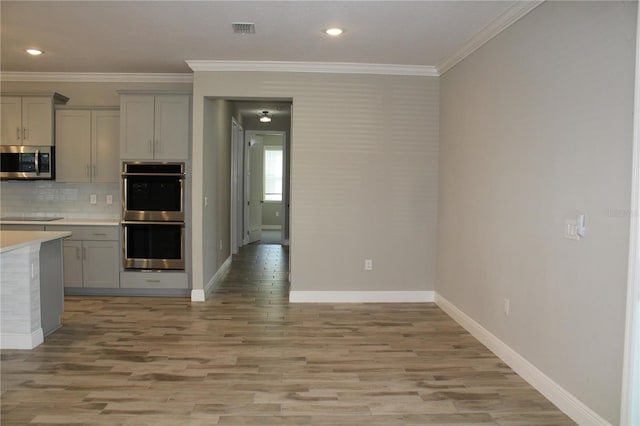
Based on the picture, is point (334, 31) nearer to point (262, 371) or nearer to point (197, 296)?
point (262, 371)

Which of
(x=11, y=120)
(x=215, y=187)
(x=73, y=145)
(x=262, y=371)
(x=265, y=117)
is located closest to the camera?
(x=262, y=371)

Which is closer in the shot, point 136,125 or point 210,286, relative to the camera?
point 136,125

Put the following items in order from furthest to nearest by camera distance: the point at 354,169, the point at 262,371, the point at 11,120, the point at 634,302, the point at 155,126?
the point at 11,120
the point at 155,126
the point at 354,169
the point at 262,371
the point at 634,302

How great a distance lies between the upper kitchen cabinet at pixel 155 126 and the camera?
5492mm

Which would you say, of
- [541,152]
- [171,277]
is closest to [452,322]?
[541,152]

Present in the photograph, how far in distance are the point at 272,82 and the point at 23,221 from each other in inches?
126

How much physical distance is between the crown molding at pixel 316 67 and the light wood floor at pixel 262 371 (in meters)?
2.57


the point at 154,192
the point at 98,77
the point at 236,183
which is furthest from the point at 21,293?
the point at 236,183

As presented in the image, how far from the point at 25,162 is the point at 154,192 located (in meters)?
1.61

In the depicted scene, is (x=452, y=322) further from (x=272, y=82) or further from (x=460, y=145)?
(x=272, y=82)

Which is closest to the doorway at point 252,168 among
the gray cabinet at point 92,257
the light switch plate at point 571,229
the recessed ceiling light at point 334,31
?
the gray cabinet at point 92,257

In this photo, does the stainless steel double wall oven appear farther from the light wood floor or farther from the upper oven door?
the light wood floor

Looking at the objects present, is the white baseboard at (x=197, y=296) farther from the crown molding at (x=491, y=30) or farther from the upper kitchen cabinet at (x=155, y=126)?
the crown molding at (x=491, y=30)

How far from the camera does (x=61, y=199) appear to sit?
6.09 metres
